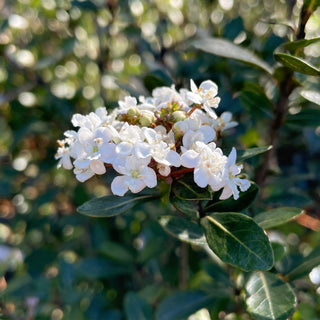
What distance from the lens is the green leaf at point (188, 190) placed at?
80cm

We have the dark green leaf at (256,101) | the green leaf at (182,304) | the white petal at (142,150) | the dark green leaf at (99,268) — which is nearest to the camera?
the white petal at (142,150)

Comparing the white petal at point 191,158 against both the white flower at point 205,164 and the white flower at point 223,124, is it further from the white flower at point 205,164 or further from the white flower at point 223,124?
the white flower at point 223,124

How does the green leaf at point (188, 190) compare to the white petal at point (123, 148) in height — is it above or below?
below

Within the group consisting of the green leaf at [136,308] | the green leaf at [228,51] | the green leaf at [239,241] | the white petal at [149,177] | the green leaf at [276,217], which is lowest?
the green leaf at [136,308]

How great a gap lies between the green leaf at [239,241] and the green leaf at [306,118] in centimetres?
50

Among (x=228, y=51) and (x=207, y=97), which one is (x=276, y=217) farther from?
(x=228, y=51)

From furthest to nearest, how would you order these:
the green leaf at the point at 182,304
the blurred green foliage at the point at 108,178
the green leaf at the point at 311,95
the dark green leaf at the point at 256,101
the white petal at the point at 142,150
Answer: the blurred green foliage at the point at 108,178 → the green leaf at the point at 182,304 → the dark green leaf at the point at 256,101 → the green leaf at the point at 311,95 → the white petal at the point at 142,150

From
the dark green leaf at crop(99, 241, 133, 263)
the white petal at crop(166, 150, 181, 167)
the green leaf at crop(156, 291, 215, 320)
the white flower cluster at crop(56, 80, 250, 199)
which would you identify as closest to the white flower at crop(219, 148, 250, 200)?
the white flower cluster at crop(56, 80, 250, 199)

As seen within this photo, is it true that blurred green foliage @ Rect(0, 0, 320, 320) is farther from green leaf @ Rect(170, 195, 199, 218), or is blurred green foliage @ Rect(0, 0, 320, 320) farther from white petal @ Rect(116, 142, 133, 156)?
white petal @ Rect(116, 142, 133, 156)

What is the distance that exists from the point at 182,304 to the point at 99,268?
1.75 ft

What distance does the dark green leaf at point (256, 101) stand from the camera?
1157 millimetres

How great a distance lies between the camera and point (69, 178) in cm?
217

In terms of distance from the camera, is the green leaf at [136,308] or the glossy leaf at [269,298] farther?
the green leaf at [136,308]

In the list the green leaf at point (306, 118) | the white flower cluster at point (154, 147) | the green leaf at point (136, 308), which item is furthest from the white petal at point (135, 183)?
the green leaf at point (136, 308)
